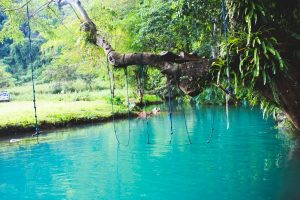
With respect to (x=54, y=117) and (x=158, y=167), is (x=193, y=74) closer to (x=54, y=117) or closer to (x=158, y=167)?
(x=158, y=167)

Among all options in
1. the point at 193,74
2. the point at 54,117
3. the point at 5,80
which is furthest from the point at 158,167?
the point at 5,80

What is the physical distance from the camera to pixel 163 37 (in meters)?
19.7

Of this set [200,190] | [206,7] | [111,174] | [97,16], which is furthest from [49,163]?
[206,7]

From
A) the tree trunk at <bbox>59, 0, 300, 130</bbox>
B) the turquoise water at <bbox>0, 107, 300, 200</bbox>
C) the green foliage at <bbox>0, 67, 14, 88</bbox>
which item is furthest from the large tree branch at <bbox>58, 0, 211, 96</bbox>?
the green foliage at <bbox>0, 67, 14, 88</bbox>

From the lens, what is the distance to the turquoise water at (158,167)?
25.2 ft

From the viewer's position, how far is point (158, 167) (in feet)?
31.9

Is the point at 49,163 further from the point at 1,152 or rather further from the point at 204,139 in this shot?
the point at 204,139

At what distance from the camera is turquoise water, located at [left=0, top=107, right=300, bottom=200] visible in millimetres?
7684

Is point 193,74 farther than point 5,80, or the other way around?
point 5,80

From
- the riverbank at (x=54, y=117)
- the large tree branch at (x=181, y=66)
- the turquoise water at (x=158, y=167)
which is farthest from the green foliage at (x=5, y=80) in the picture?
the large tree branch at (x=181, y=66)

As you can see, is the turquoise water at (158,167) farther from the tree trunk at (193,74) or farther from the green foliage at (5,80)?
the green foliage at (5,80)

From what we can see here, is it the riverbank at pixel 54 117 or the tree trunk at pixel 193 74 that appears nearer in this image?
the tree trunk at pixel 193 74

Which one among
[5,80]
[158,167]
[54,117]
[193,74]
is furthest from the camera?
[5,80]

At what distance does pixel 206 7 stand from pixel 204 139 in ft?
19.2
